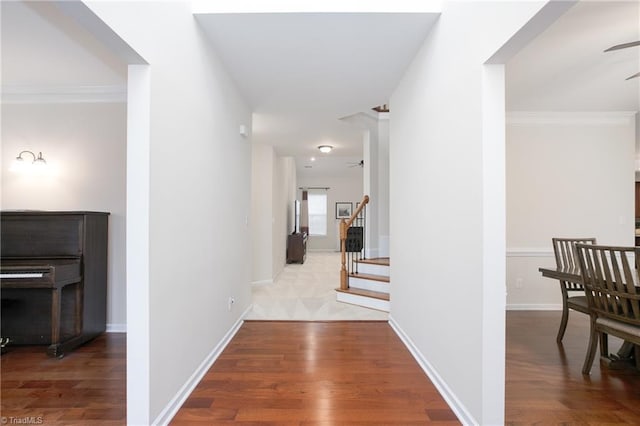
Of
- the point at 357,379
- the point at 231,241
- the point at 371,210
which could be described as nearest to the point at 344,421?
the point at 357,379

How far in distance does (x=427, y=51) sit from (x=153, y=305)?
251 centimetres

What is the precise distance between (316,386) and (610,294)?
209 cm

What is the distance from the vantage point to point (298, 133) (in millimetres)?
4750

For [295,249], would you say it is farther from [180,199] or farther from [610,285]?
[610,285]

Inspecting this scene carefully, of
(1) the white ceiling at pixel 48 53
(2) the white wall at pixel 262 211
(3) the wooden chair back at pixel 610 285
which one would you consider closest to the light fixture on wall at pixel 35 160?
(1) the white ceiling at pixel 48 53

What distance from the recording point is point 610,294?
203 centimetres

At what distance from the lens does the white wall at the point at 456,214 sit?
1.50 m

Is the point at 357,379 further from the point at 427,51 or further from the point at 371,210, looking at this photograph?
the point at 371,210

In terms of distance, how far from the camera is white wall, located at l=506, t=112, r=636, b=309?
381 centimetres

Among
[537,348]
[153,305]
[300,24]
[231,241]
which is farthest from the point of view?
[231,241]

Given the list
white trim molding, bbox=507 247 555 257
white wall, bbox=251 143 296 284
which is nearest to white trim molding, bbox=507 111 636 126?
white trim molding, bbox=507 247 555 257

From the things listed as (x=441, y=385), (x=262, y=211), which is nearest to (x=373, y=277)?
(x=441, y=385)

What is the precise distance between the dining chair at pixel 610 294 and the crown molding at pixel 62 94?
4.26 metres

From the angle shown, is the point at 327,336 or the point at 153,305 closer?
the point at 153,305
